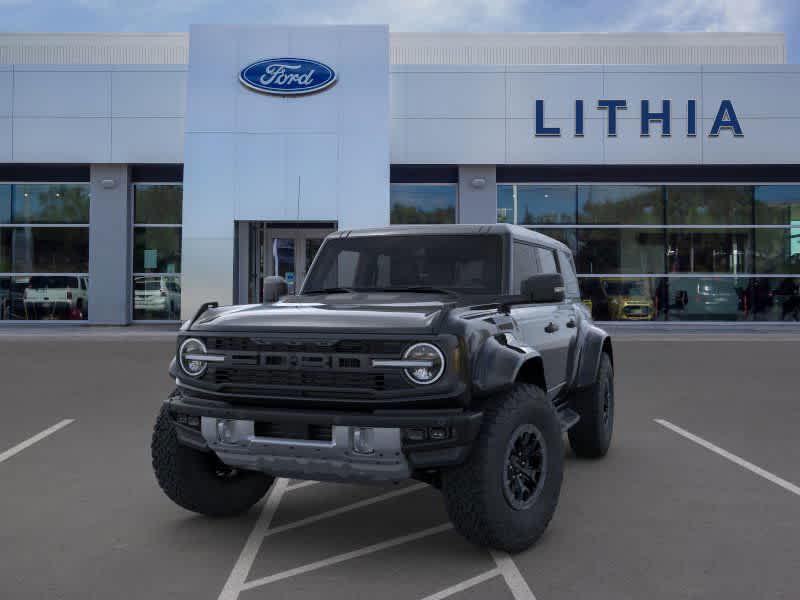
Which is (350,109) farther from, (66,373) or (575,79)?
(66,373)

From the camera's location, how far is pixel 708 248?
81.7 ft

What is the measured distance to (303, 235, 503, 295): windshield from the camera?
548cm

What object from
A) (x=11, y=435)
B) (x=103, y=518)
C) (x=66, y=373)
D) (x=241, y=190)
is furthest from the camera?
(x=241, y=190)

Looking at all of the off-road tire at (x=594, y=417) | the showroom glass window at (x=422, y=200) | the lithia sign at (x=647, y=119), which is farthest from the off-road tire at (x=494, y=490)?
the showroom glass window at (x=422, y=200)

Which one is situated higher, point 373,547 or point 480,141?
point 480,141

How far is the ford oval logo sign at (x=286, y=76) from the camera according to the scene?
22516mm

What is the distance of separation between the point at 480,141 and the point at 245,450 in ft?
65.5

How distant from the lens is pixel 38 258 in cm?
2489

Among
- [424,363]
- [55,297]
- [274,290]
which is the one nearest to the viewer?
[424,363]

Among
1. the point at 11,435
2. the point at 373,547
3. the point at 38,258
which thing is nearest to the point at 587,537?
the point at 373,547

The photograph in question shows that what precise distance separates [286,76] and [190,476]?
62.6ft

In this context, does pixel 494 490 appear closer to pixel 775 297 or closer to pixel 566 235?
pixel 566 235

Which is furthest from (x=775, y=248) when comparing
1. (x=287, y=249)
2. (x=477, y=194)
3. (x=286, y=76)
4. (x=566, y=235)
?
(x=286, y=76)

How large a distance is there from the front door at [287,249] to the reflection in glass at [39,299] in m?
5.57
